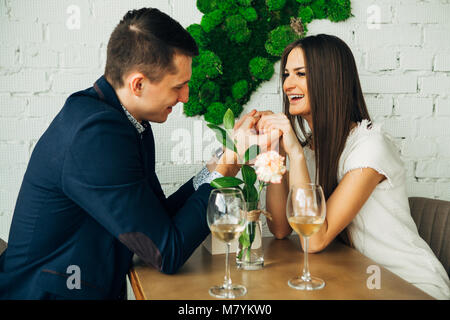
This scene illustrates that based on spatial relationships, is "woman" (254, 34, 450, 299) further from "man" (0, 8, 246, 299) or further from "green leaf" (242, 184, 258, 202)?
"man" (0, 8, 246, 299)

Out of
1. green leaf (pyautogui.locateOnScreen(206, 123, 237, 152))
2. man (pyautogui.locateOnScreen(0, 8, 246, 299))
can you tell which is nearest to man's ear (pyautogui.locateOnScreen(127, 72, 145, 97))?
man (pyautogui.locateOnScreen(0, 8, 246, 299))

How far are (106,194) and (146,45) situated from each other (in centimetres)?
41

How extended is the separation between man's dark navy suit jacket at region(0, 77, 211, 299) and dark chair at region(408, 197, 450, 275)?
865mm

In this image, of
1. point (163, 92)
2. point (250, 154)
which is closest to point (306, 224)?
point (250, 154)

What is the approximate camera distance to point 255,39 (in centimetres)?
175

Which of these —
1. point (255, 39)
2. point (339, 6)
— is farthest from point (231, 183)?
point (339, 6)

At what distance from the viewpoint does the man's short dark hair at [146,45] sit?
1085 millimetres

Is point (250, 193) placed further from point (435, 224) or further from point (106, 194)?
point (435, 224)

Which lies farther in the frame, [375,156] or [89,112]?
[375,156]

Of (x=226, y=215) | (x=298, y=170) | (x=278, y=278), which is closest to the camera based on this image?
(x=226, y=215)

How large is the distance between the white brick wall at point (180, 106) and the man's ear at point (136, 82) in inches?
22.8

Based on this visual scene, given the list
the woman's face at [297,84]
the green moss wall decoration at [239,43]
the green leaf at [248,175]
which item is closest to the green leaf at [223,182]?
the green leaf at [248,175]

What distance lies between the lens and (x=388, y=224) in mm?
1284

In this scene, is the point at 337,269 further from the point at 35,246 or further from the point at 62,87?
the point at 62,87
